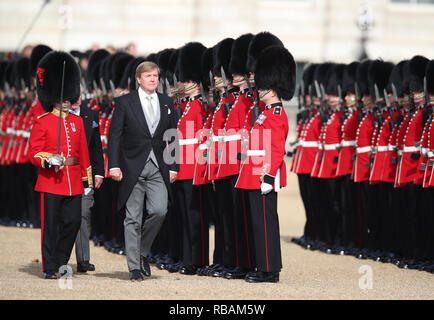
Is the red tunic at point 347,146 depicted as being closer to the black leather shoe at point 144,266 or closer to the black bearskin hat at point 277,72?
the black bearskin hat at point 277,72

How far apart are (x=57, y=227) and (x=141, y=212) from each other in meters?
0.54

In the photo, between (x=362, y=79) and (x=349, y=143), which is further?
(x=362, y=79)

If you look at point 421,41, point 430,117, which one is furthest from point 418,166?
point 421,41

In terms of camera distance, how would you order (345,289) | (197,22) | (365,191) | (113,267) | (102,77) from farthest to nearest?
(197,22), (102,77), (365,191), (113,267), (345,289)

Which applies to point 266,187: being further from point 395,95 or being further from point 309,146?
point 309,146

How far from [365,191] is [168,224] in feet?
6.11

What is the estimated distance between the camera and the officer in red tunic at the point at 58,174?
23.8ft

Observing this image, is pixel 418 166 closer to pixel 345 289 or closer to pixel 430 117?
pixel 430 117

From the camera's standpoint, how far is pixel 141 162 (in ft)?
23.7

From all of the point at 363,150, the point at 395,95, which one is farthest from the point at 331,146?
the point at 395,95

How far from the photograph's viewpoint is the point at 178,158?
7.87 metres

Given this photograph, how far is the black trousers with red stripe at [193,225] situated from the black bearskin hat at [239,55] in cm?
87

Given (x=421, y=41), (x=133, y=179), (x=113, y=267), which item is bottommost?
(x=113, y=267)

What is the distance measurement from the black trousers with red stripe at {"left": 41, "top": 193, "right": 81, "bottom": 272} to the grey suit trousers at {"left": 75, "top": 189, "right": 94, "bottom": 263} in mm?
574
